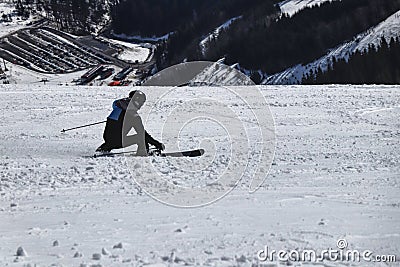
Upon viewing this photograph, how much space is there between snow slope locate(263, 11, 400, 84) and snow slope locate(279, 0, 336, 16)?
34.6 meters

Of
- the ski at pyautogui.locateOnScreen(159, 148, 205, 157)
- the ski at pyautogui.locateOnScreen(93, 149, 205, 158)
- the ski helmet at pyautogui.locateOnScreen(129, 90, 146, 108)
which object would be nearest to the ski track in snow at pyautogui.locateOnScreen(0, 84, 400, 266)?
the ski at pyautogui.locateOnScreen(93, 149, 205, 158)

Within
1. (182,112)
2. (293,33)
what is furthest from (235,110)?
(293,33)

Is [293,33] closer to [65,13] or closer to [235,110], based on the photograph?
[65,13]

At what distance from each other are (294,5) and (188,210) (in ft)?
479

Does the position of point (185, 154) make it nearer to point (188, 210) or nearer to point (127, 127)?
point (127, 127)

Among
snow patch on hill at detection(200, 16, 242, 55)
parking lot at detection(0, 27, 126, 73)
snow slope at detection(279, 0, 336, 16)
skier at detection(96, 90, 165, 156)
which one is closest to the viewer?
skier at detection(96, 90, 165, 156)

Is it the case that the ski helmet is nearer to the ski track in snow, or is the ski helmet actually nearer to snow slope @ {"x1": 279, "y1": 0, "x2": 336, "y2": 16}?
the ski track in snow

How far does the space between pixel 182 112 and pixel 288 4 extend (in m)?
138

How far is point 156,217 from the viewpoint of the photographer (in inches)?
279

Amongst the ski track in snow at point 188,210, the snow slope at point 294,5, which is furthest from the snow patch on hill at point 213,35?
the ski track in snow at point 188,210

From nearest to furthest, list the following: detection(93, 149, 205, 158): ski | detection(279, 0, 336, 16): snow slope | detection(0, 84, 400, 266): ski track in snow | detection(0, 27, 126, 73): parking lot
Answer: detection(0, 84, 400, 266): ski track in snow → detection(93, 149, 205, 158): ski → detection(0, 27, 126, 73): parking lot → detection(279, 0, 336, 16): snow slope

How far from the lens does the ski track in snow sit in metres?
5.86

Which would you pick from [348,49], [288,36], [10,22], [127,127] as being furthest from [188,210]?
[10,22]

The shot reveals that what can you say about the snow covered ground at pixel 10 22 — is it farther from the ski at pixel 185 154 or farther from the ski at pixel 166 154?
the ski at pixel 185 154
